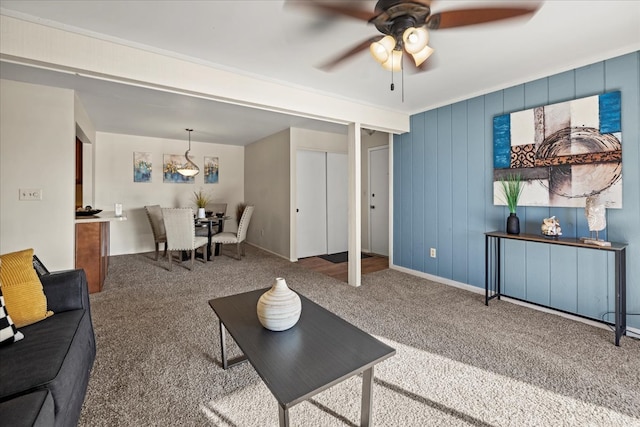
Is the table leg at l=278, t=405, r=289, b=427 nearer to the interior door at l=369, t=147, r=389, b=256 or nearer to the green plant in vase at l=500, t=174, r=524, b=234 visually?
the green plant in vase at l=500, t=174, r=524, b=234

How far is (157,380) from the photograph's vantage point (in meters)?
1.75

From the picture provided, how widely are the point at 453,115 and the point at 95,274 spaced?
4590 mm

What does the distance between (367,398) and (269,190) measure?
4.65 m

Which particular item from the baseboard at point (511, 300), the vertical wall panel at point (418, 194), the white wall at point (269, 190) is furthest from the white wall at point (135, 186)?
the baseboard at point (511, 300)

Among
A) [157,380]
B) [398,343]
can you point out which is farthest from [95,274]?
[398,343]

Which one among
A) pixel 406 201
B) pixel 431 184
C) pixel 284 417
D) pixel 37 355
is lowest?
pixel 284 417

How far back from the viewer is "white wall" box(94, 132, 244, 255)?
5.25 m

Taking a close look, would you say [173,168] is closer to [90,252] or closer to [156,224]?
[156,224]

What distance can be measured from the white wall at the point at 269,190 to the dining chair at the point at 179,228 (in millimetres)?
1498

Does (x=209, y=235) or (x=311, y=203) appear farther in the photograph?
(x=311, y=203)

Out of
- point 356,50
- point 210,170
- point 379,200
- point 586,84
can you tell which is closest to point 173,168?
point 210,170

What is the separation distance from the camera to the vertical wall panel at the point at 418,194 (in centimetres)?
394

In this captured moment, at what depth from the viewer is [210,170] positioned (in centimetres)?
625

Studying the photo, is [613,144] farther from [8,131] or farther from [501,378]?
[8,131]
